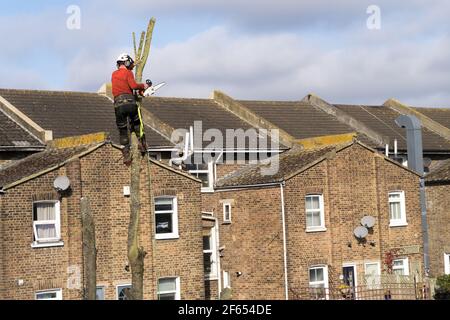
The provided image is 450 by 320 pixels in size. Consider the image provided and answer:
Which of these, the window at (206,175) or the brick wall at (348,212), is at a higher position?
the window at (206,175)

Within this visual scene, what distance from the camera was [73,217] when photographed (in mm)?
27438

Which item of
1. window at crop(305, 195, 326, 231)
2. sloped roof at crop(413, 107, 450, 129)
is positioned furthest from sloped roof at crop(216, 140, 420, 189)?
sloped roof at crop(413, 107, 450, 129)

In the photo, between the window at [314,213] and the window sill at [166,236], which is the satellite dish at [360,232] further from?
the window sill at [166,236]

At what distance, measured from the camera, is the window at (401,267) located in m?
34.5

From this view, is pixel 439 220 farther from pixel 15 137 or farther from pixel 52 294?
pixel 15 137

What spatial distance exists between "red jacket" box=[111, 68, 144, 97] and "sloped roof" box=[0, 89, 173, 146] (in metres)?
17.1

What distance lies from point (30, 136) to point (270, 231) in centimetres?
960

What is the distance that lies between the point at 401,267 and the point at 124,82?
2216 centimetres

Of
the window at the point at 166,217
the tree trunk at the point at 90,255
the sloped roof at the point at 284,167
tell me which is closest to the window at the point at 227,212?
the sloped roof at the point at 284,167

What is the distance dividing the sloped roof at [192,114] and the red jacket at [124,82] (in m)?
19.8

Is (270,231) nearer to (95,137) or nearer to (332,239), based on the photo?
(332,239)

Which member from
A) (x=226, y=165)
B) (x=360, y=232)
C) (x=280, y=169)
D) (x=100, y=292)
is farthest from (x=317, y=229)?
(x=100, y=292)

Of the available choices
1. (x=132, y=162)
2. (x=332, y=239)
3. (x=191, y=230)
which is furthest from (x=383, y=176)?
(x=132, y=162)

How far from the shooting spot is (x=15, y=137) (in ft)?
102
